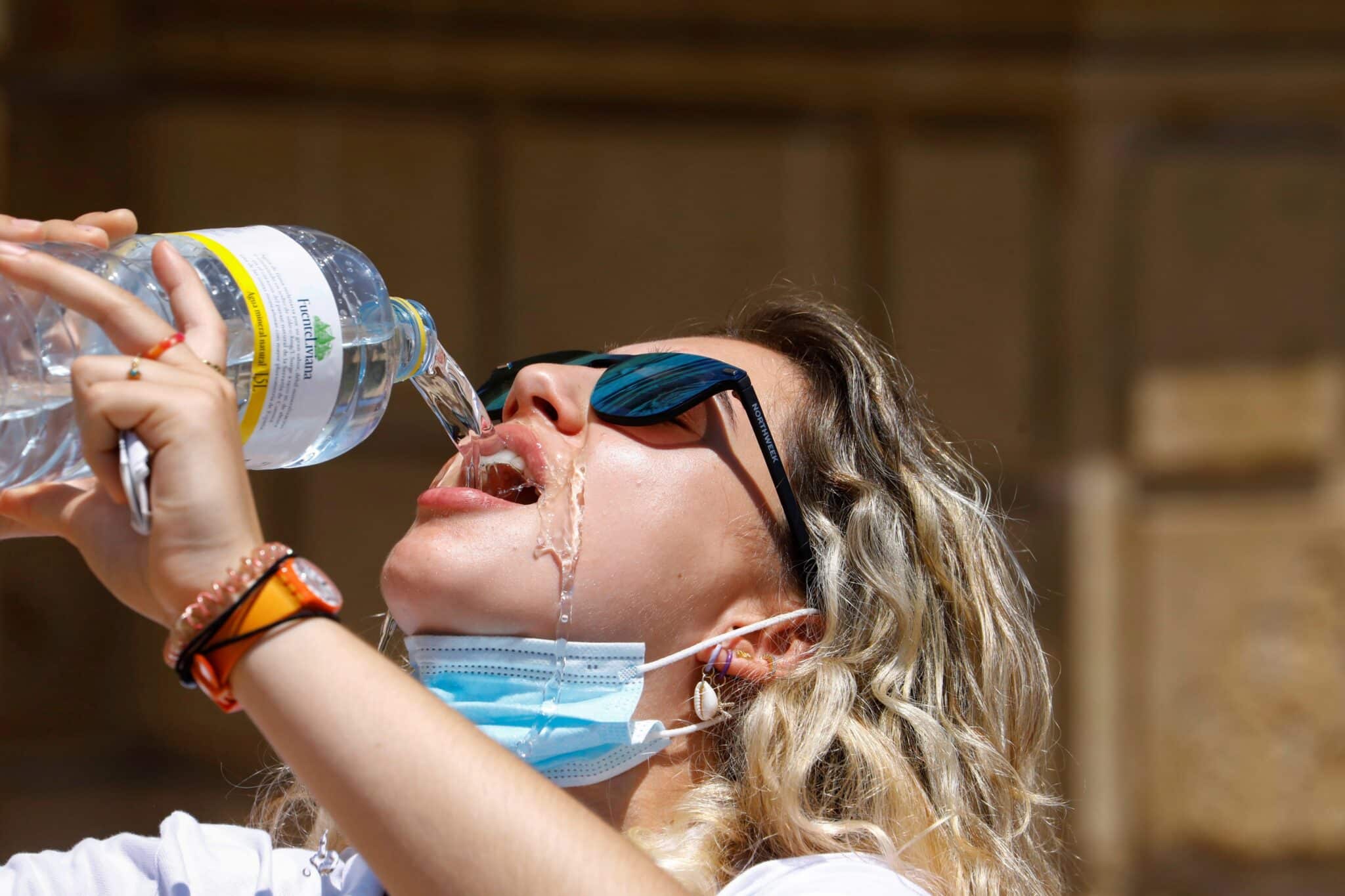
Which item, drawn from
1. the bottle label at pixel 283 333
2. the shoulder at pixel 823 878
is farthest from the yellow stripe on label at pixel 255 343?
the shoulder at pixel 823 878

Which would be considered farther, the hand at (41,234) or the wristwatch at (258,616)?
the hand at (41,234)

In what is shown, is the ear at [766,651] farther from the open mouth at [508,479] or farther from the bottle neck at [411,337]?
the bottle neck at [411,337]

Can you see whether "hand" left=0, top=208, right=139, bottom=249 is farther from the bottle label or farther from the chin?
the chin

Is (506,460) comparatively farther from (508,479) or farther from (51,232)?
(51,232)

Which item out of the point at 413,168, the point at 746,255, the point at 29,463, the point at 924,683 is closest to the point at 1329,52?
the point at 746,255

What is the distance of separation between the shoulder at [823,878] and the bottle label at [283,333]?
707 mm

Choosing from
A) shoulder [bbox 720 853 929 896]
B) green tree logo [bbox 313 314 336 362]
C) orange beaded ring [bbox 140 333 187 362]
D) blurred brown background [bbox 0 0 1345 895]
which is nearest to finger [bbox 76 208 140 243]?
green tree logo [bbox 313 314 336 362]

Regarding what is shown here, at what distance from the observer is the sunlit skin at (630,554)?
1.60 m

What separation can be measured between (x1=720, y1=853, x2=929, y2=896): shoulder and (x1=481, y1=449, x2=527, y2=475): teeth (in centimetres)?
62

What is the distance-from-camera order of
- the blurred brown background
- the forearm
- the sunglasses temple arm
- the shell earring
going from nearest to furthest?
the forearm
the shell earring
the sunglasses temple arm
the blurred brown background

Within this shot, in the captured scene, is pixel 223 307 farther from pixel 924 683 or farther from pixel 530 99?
pixel 530 99

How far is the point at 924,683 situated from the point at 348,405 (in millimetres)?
857

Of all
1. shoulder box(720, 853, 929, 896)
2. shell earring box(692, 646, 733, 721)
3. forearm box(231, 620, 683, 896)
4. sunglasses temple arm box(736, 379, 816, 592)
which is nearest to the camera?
forearm box(231, 620, 683, 896)

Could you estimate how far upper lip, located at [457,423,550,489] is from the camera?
68.9 inches
